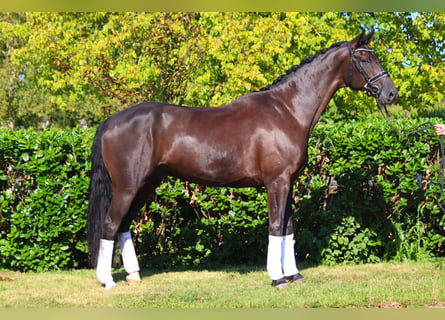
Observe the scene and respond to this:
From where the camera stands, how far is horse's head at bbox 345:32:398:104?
5.83 metres

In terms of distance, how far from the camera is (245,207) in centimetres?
731

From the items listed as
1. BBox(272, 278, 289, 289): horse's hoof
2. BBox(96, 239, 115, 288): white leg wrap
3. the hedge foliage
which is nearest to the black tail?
BBox(96, 239, 115, 288): white leg wrap

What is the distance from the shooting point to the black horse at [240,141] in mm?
5828

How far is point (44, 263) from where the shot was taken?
725cm

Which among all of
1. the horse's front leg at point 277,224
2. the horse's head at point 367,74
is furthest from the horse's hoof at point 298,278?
the horse's head at point 367,74

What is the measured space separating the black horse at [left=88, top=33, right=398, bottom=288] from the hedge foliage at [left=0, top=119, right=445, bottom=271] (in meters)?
1.20

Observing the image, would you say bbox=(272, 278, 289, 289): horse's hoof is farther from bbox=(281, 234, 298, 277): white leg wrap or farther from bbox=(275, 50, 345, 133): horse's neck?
bbox=(275, 50, 345, 133): horse's neck

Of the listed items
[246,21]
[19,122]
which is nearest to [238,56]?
[246,21]

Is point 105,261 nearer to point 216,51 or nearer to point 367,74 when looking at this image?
point 367,74

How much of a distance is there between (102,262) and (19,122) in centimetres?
2666

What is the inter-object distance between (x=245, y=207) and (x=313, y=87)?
210cm

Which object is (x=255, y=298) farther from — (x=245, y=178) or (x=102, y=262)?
(x=102, y=262)

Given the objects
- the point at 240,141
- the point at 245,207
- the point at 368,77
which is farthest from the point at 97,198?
the point at 368,77

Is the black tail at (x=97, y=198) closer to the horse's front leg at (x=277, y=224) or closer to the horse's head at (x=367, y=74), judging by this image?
the horse's front leg at (x=277, y=224)
